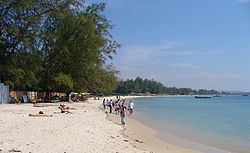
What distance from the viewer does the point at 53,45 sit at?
54750 millimetres

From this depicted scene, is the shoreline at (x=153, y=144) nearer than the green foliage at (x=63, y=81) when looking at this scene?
Yes

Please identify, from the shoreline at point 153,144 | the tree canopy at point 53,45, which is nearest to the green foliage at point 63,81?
the tree canopy at point 53,45

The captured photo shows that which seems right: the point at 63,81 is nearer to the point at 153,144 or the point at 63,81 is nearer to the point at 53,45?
the point at 53,45

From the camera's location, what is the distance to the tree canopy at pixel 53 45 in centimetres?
4709

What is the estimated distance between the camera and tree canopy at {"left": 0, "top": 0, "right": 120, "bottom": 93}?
47.1m

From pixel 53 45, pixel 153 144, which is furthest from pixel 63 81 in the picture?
pixel 153 144

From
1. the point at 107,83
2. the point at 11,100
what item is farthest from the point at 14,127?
the point at 107,83

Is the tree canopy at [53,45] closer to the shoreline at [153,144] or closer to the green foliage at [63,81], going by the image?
the green foliage at [63,81]

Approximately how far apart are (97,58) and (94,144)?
42048 millimetres

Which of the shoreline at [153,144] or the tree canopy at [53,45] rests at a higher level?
the tree canopy at [53,45]

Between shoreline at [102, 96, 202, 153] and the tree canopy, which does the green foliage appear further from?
shoreline at [102, 96, 202, 153]

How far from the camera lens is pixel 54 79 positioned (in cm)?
5312

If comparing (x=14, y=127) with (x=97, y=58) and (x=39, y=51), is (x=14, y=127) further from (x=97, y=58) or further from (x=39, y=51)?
(x=97, y=58)

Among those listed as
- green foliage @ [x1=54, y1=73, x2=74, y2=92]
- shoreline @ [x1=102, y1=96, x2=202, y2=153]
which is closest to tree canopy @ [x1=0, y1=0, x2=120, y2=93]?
green foliage @ [x1=54, y1=73, x2=74, y2=92]
